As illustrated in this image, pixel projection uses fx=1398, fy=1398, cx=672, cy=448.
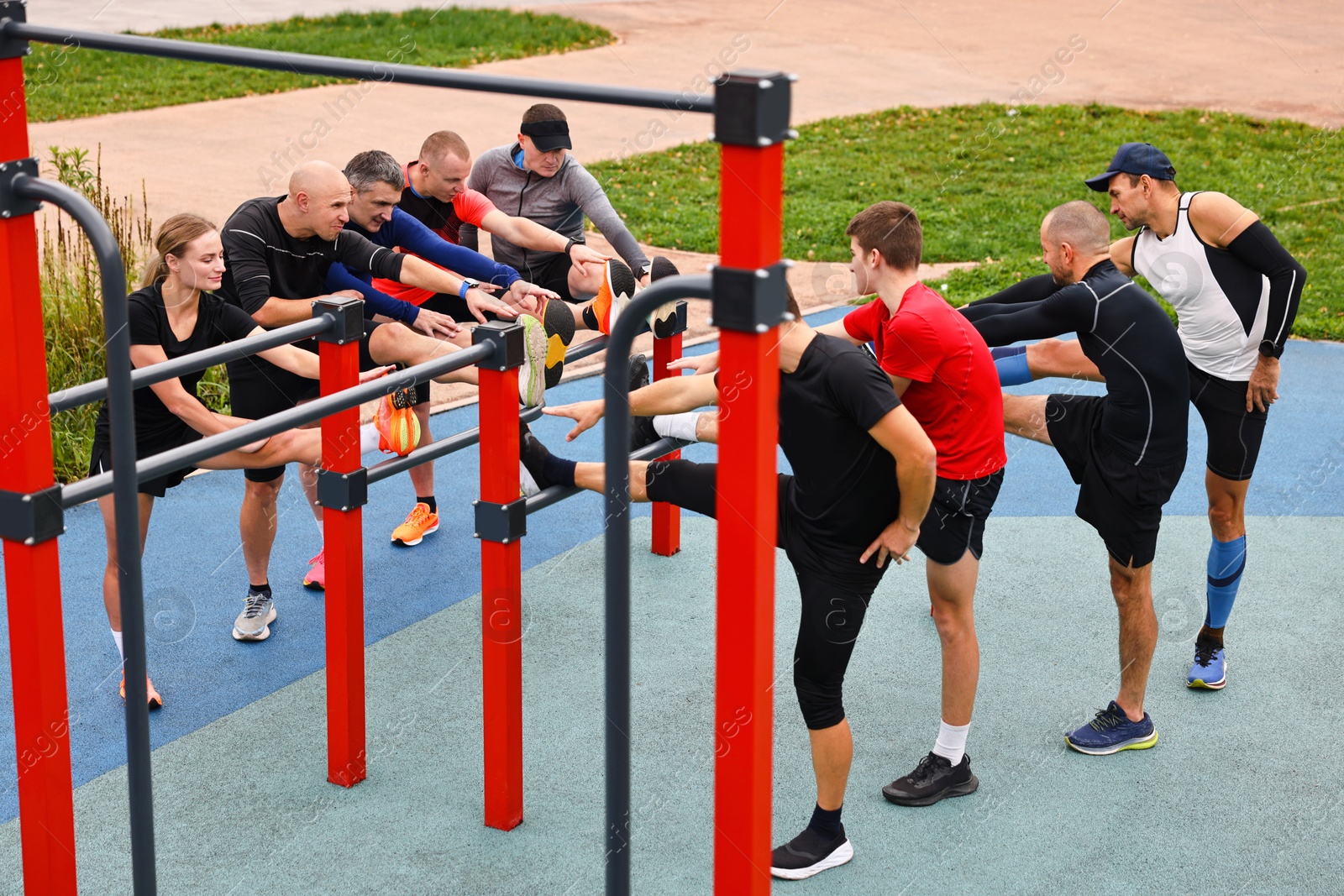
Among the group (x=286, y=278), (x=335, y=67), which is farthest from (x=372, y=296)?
(x=335, y=67)

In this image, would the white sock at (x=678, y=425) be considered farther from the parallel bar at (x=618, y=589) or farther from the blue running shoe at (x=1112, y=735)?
the parallel bar at (x=618, y=589)

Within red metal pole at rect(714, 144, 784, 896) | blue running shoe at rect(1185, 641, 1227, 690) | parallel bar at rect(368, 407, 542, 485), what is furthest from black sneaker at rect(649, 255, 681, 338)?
red metal pole at rect(714, 144, 784, 896)

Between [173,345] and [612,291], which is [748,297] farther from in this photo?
[173,345]

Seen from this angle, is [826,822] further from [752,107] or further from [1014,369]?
[752,107]

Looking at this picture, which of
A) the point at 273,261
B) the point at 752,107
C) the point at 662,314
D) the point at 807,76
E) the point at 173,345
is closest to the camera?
the point at 752,107

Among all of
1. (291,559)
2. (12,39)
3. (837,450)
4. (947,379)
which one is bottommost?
(291,559)

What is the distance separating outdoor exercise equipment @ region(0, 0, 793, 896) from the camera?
247cm

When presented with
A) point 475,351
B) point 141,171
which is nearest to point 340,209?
point 475,351

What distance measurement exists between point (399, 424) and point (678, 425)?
3.53ft

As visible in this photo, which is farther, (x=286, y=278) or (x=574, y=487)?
(x=286, y=278)

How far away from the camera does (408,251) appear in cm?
595

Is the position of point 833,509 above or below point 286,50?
below

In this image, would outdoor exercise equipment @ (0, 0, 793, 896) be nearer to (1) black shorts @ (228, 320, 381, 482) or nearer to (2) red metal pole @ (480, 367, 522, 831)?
(2) red metal pole @ (480, 367, 522, 831)

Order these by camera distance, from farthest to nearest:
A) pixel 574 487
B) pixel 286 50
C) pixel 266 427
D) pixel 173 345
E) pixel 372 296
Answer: pixel 286 50 < pixel 372 296 < pixel 173 345 < pixel 574 487 < pixel 266 427
